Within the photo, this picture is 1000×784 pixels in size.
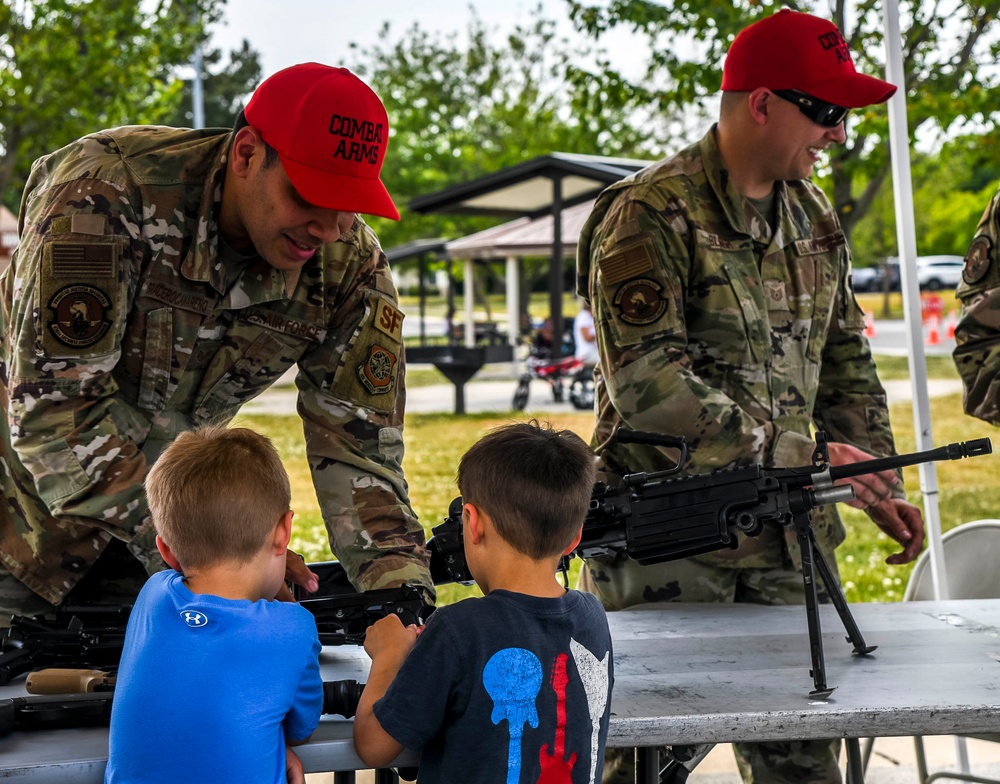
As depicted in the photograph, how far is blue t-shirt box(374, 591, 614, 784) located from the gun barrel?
2.57ft

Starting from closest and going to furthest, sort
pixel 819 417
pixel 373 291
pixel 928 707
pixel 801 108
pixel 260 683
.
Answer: pixel 260 683
pixel 928 707
pixel 373 291
pixel 801 108
pixel 819 417

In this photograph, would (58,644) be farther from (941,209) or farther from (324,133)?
(941,209)

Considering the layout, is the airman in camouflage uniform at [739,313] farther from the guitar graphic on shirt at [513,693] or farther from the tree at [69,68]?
the tree at [69,68]

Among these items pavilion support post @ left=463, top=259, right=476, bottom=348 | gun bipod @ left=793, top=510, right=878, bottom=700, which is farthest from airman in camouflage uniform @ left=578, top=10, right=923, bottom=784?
pavilion support post @ left=463, top=259, right=476, bottom=348

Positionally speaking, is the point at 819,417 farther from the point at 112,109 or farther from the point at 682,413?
the point at 112,109

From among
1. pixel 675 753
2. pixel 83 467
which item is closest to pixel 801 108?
pixel 675 753

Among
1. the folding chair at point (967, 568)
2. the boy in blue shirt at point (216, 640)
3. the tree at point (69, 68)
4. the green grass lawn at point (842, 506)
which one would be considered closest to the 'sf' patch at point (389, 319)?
the boy in blue shirt at point (216, 640)

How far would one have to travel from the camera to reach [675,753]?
2.06 m

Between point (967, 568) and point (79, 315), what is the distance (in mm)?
2723

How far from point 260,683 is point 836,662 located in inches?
48.1

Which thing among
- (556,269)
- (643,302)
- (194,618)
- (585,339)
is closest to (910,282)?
(643,302)

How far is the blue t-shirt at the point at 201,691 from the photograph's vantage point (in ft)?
5.47

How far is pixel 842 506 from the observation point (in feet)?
30.9

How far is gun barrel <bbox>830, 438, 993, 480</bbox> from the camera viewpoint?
6.82ft
